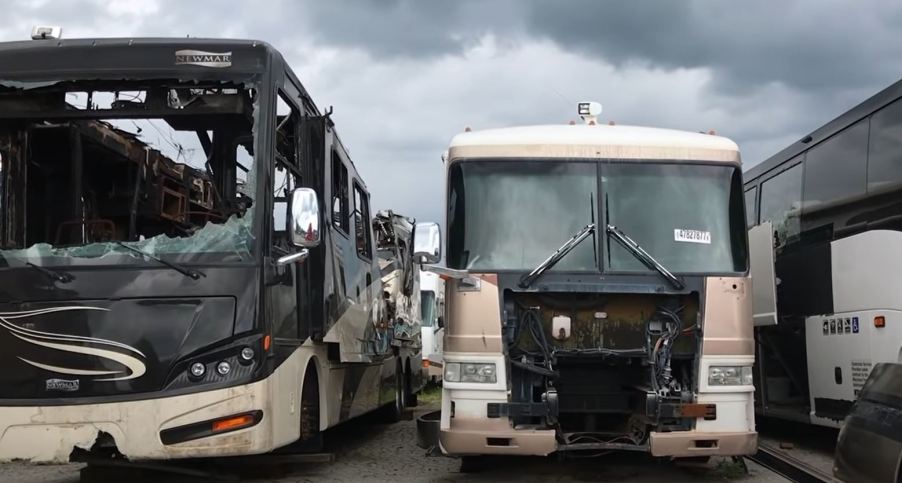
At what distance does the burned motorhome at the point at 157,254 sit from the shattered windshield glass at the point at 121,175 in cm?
2

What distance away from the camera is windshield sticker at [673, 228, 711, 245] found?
717 cm

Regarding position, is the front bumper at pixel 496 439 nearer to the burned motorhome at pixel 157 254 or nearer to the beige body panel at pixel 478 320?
the beige body panel at pixel 478 320

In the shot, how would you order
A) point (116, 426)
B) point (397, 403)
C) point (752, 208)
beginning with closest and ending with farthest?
point (116, 426)
point (752, 208)
point (397, 403)

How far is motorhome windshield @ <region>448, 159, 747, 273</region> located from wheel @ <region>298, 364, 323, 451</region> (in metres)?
1.69

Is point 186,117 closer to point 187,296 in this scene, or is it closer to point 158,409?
point 187,296

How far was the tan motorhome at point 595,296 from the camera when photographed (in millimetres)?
6852

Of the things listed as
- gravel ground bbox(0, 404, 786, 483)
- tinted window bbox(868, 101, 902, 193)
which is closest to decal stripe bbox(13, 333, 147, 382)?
gravel ground bbox(0, 404, 786, 483)

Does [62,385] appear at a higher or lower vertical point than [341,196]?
lower

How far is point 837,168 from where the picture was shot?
30.8 ft

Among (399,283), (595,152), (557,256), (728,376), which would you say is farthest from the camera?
(399,283)

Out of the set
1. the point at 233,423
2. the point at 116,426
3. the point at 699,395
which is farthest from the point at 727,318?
the point at 116,426

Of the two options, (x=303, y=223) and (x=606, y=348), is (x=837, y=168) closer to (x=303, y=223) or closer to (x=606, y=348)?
(x=606, y=348)

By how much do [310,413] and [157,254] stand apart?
2.17 metres

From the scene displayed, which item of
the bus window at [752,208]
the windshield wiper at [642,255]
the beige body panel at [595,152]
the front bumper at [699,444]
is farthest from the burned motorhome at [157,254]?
the bus window at [752,208]
